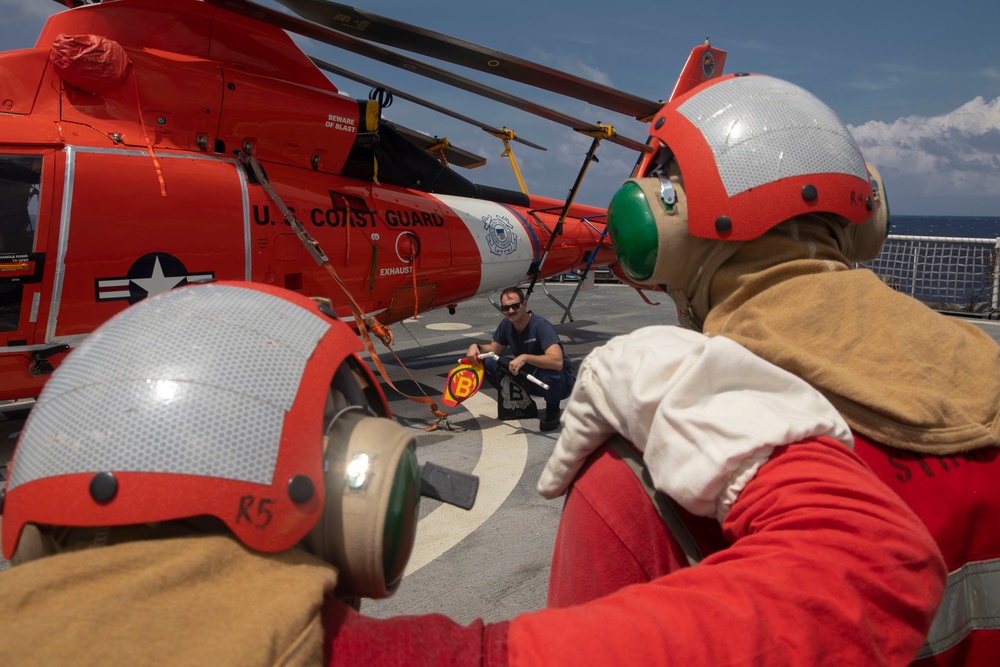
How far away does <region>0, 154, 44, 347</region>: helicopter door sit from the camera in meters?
3.91

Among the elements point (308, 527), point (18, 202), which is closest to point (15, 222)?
point (18, 202)

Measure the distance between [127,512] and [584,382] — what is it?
0.74 meters

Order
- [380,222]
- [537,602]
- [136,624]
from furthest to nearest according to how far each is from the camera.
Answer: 1. [380,222]
2. [537,602]
3. [136,624]

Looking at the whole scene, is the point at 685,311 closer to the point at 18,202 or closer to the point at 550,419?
the point at 550,419

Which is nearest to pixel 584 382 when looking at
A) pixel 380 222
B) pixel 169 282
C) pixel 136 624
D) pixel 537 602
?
pixel 136 624

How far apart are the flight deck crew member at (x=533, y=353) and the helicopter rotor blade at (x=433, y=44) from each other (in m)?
1.78

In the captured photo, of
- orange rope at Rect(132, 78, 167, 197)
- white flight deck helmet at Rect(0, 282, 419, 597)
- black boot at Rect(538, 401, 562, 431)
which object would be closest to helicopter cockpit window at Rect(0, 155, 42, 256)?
orange rope at Rect(132, 78, 167, 197)

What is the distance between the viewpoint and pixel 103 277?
423 centimetres

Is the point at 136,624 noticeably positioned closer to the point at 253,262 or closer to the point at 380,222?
the point at 253,262

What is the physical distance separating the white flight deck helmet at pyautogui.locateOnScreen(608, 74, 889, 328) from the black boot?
11.8 feet

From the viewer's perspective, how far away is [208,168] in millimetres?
4801

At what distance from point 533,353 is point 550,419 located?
678mm

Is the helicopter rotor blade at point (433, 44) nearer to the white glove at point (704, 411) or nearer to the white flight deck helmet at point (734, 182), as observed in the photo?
the white flight deck helmet at point (734, 182)

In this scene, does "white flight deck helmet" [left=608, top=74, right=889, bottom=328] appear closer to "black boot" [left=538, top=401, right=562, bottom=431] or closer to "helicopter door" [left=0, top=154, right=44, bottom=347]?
"black boot" [left=538, top=401, right=562, bottom=431]
